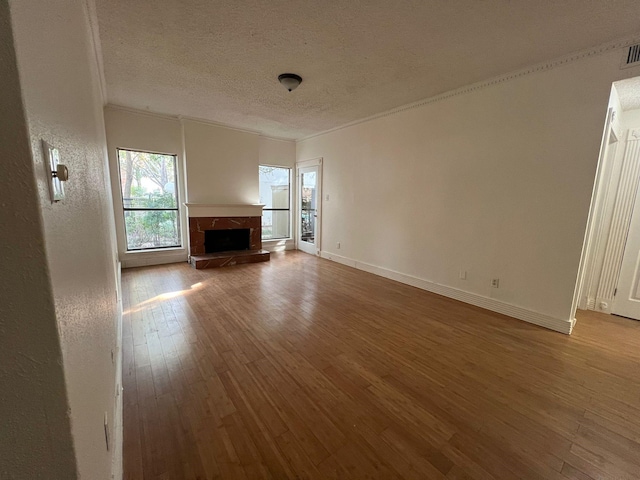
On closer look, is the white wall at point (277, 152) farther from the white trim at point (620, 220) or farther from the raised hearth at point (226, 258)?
the white trim at point (620, 220)

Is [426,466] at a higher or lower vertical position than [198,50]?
lower

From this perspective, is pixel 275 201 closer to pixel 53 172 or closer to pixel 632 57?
pixel 632 57

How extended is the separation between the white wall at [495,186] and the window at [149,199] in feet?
12.5

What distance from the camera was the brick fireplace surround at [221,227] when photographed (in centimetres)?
519

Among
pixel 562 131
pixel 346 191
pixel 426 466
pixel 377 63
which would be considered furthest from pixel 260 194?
pixel 426 466

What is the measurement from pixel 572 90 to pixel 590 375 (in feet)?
8.73

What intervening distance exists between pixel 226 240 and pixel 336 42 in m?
4.34

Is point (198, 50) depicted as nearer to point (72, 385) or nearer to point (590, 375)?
point (72, 385)

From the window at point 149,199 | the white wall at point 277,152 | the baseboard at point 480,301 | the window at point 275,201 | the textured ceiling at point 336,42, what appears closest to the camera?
the textured ceiling at point 336,42

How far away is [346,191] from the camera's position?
5379mm

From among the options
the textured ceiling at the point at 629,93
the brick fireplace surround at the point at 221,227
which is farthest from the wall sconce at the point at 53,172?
the brick fireplace surround at the point at 221,227

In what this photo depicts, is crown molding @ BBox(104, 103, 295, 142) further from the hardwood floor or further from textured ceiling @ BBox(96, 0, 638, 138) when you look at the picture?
the hardwood floor

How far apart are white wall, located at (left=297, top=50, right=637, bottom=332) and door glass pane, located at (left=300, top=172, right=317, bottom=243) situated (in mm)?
1751

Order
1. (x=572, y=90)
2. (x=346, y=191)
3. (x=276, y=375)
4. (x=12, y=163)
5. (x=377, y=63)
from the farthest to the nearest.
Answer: (x=346, y=191) < (x=377, y=63) < (x=572, y=90) < (x=276, y=375) < (x=12, y=163)
